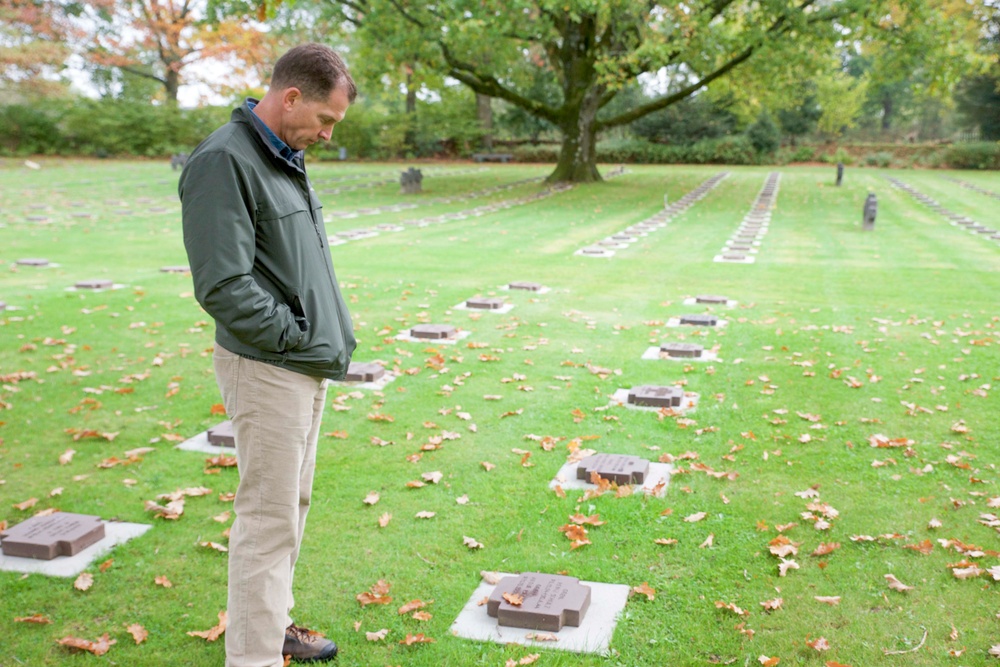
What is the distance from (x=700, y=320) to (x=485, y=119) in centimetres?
3661

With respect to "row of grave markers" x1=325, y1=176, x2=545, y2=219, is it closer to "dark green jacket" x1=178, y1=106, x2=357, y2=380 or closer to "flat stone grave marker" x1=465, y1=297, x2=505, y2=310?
"flat stone grave marker" x1=465, y1=297, x2=505, y2=310

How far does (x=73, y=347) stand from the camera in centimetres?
800

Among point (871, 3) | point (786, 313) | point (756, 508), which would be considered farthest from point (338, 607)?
point (871, 3)

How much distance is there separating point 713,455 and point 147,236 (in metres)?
13.3

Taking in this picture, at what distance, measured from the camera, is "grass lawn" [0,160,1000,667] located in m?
3.54

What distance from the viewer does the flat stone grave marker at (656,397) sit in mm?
6344

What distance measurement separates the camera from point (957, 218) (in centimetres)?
1997

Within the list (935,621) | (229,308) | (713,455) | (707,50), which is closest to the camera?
(229,308)

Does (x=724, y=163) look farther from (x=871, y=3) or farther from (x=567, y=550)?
(x=567, y=550)

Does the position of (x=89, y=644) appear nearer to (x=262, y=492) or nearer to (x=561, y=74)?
(x=262, y=492)

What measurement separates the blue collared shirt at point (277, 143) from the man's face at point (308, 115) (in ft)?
0.09


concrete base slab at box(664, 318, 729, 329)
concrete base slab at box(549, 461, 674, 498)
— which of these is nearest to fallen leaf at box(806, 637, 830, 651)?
concrete base slab at box(549, 461, 674, 498)

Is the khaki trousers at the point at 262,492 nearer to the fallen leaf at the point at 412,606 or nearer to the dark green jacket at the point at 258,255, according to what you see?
the dark green jacket at the point at 258,255

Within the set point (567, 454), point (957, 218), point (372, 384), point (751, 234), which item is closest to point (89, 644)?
point (567, 454)
